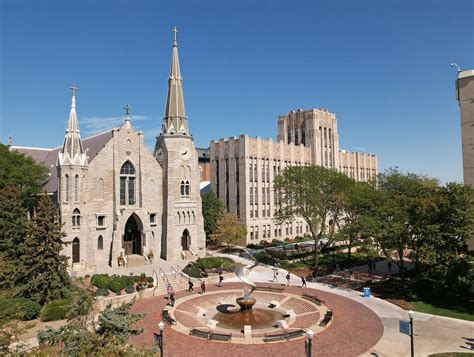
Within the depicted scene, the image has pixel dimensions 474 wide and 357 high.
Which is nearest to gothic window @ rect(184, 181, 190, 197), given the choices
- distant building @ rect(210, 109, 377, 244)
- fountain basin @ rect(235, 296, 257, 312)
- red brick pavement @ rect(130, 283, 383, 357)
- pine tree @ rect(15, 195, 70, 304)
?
distant building @ rect(210, 109, 377, 244)

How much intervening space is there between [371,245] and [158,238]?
84.1 feet

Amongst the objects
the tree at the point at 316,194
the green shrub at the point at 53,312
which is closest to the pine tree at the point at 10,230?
the green shrub at the point at 53,312

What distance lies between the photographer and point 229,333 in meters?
23.1

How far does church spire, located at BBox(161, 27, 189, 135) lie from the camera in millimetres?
47750

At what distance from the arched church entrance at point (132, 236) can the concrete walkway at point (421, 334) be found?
86.6ft

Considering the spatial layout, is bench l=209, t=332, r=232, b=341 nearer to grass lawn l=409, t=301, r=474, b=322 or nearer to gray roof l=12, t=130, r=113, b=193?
grass lawn l=409, t=301, r=474, b=322

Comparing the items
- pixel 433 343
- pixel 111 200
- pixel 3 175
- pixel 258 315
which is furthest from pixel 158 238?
pixel 433 343

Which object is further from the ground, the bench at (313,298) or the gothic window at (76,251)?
the gothic window at (76,251)

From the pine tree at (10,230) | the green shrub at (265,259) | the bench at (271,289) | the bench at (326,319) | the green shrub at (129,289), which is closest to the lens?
the bench at (326,319)

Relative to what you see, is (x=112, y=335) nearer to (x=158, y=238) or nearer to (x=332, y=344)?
(x=332, y=344)

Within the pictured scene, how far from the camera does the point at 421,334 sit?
23.0 meters

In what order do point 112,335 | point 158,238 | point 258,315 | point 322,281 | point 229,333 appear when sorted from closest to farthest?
point 112,335
point 229,333
point 258,315
point 322,281
point 158,238

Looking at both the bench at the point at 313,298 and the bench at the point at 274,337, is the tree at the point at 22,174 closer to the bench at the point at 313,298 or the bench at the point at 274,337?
the bench at the point at 313,298

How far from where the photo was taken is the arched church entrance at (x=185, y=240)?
4800 centimetres
